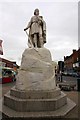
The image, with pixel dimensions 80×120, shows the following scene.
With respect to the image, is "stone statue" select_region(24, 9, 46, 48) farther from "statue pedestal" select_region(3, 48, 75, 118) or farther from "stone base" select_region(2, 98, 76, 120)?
"stone base" select_region(2, 98, 76, 120)

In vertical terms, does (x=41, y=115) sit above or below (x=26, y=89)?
below

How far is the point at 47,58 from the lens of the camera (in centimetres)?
862

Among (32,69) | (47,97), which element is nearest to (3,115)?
(47,97)

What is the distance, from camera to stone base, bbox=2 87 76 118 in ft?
21.6

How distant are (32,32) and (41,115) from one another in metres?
4.45

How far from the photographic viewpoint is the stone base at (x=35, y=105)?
6594mm

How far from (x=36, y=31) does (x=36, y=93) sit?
3.27 meters

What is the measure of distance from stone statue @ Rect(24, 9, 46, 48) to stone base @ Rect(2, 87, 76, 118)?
2731 mm

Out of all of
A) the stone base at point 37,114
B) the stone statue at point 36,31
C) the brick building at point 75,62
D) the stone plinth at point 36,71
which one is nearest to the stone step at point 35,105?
the stone base at point 37,114

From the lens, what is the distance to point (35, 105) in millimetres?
6914

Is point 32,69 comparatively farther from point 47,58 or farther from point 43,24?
point 43,24

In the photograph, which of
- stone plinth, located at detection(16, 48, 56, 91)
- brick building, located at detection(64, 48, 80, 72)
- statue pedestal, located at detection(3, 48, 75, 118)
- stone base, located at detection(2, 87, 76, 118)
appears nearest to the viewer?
stone base, located at detection(2, 87, 76, 118)

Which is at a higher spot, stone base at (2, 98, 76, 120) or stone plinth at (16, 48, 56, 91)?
stone plinth at (16, 48, 56, 91)

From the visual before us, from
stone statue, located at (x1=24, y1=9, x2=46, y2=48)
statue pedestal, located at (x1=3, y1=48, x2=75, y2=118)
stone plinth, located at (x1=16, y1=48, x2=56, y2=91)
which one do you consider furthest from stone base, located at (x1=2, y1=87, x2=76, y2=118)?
stone statue, located at (x1=24, y1=9, x2=46, y2=48)
